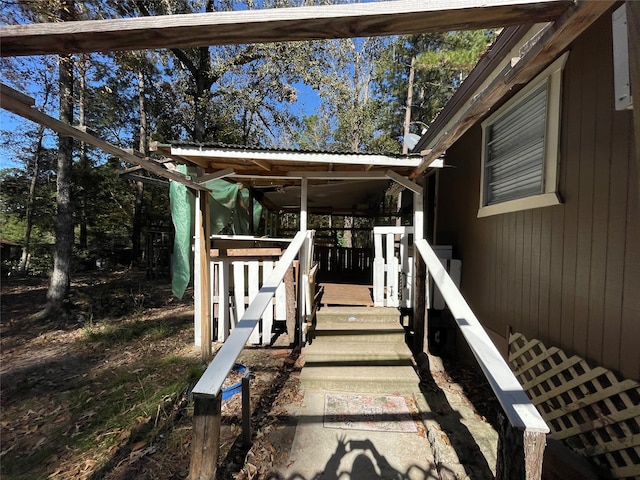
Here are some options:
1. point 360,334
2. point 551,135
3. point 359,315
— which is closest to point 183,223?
point 359,315

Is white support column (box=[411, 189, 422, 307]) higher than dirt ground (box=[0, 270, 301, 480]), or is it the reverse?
white support column (box=[411, 189, 422, 307])

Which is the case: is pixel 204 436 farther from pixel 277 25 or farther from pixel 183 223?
pixel 183 223

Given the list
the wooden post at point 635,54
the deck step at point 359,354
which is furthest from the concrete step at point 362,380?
the wooden post at point 635,54

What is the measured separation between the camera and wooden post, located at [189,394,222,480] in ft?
4.66

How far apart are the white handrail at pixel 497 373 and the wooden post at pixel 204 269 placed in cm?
272

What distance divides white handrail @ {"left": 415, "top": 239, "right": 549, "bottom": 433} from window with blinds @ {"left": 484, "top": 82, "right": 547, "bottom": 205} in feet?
5.00

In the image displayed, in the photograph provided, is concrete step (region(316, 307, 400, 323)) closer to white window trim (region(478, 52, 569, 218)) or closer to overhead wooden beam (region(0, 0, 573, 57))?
white window trim (region(478, 52, 569, 218))

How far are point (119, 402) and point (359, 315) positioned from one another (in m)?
2.70

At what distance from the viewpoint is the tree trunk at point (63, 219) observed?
637cm

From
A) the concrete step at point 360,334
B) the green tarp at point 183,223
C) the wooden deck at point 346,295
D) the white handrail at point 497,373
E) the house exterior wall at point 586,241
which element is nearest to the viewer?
the white handrail at point 497,373

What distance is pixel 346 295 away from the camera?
4.54 m

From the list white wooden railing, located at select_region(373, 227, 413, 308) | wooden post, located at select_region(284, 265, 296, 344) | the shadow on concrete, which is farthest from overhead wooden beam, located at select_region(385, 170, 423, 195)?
the shadow on concrete

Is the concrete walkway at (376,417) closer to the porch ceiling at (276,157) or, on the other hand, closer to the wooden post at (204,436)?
the wooden post at (204,436)

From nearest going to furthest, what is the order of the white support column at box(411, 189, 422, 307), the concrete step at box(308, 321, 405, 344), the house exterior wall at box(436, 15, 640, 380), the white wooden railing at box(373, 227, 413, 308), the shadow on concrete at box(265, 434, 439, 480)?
the house exterior wall at box(436, 15, 640, 380) → the shadow on concrete at box(265, 434, 439, 480) → the concrete step at box(308, 321, 405, 344) → the white support column at box(411, 189, 422, 307) → the white wooden railing at box(373, 227, 413, 308)
